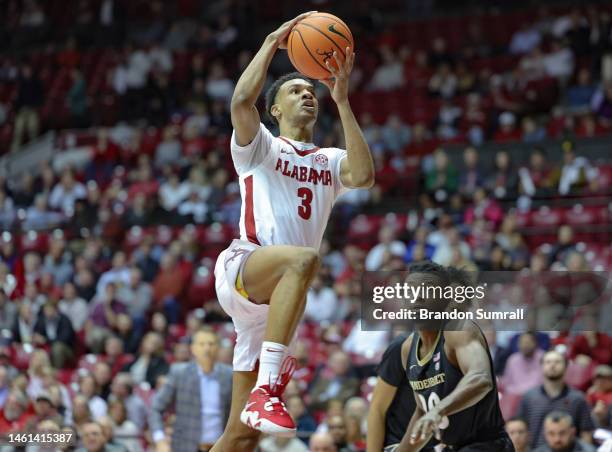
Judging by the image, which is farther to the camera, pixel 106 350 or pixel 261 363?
pixel 106 350

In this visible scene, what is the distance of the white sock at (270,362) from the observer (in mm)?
5809

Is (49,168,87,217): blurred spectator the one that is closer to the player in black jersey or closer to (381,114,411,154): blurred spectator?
(381,114,411,154): blurred spectator

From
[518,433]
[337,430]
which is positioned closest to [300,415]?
[337,430]

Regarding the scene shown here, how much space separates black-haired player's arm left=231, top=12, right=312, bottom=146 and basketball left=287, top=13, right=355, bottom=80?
0.10 metres

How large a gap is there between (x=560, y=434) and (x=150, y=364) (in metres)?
5.55

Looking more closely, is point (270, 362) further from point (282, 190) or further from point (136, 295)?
point (136, 295)

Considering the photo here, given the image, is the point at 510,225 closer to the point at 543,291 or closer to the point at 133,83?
the point at 543,291

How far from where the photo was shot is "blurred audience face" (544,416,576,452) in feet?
28.6

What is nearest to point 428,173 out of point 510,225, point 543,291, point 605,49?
point 510,225

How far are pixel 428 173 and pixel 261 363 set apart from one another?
10.6m

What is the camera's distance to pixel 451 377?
6668 millimetres

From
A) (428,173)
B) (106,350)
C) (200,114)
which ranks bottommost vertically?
(106,350)

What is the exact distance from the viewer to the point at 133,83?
72.2ft

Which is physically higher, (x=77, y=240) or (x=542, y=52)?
(x=542, y=52)
